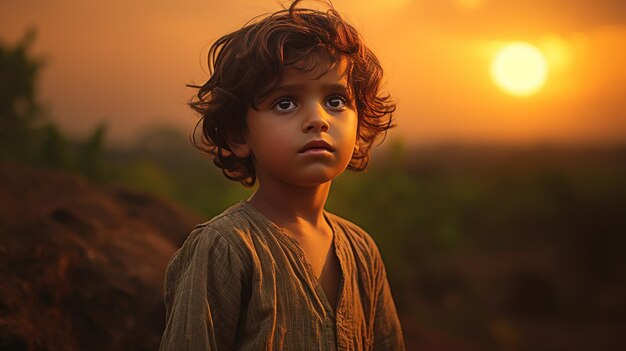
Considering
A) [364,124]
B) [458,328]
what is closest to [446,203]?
[458,328]

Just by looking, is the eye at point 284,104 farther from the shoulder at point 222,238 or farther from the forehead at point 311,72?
the shoulder at point 222,238

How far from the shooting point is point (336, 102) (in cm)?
205

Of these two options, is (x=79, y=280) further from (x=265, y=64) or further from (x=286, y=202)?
(x=265, y=64)

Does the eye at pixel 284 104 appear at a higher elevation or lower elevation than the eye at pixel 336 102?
lower

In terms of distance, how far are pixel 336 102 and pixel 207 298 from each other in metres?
0.81

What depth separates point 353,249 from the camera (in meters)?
2.36

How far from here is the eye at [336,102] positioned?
6.68ft

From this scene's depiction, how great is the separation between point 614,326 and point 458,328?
8.81 feet

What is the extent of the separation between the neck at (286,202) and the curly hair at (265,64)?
0.21 meters

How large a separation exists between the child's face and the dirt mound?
122 centimetres

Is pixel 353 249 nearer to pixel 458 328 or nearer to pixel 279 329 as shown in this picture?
pixel 279 329

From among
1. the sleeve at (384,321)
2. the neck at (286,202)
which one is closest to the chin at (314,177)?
the neck at (286,202)

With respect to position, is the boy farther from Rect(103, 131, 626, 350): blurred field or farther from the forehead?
Rect(103, 131, 626, 350): blurred field

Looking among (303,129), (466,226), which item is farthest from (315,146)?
(466,226)
